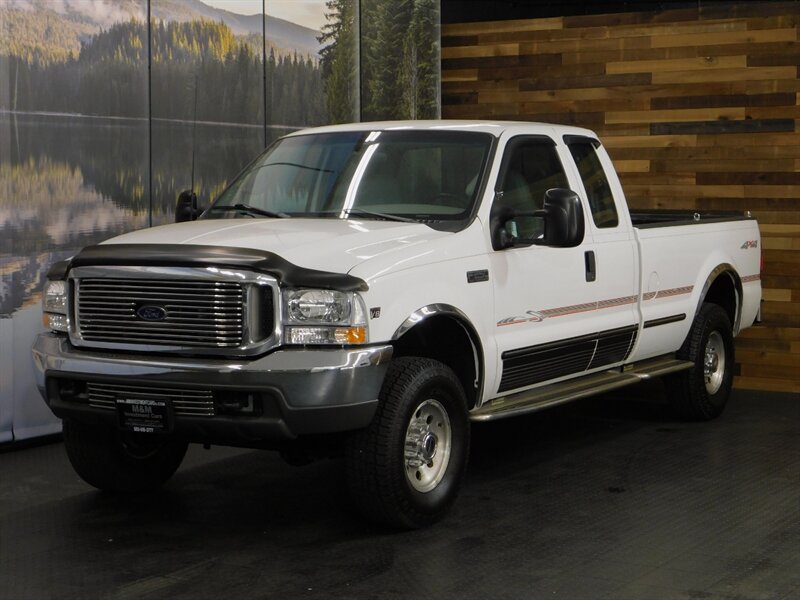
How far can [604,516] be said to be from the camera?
254 inches

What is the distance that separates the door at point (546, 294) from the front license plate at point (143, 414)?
1831 millimetres

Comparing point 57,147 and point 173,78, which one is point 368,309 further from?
point 173,78

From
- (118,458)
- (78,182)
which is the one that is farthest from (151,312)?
(78,182)

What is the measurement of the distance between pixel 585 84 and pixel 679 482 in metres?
5.15

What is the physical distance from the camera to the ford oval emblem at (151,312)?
5.84 metres

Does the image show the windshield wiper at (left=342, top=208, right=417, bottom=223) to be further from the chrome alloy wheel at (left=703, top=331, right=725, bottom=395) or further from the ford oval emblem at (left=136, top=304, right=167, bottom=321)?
the chrome alloy wheel at (left=703, top=331, right=725, bottom=395)

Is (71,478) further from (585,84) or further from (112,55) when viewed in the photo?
(585,84)

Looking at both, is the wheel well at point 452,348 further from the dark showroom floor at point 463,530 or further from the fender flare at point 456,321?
the dark showroom floor at point 463,530

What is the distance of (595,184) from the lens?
7.93 m

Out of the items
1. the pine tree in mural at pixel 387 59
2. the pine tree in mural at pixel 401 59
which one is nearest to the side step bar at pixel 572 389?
the pine tree in mural at pixel 387 59

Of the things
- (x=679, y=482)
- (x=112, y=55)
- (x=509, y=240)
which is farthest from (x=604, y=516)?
(x=112, y=55)

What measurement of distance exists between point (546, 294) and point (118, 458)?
2441mm

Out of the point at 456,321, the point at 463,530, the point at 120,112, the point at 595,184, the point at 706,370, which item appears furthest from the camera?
the point at 706,370

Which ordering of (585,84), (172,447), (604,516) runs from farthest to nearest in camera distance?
(585,84) → (172,447) → (604,516)
